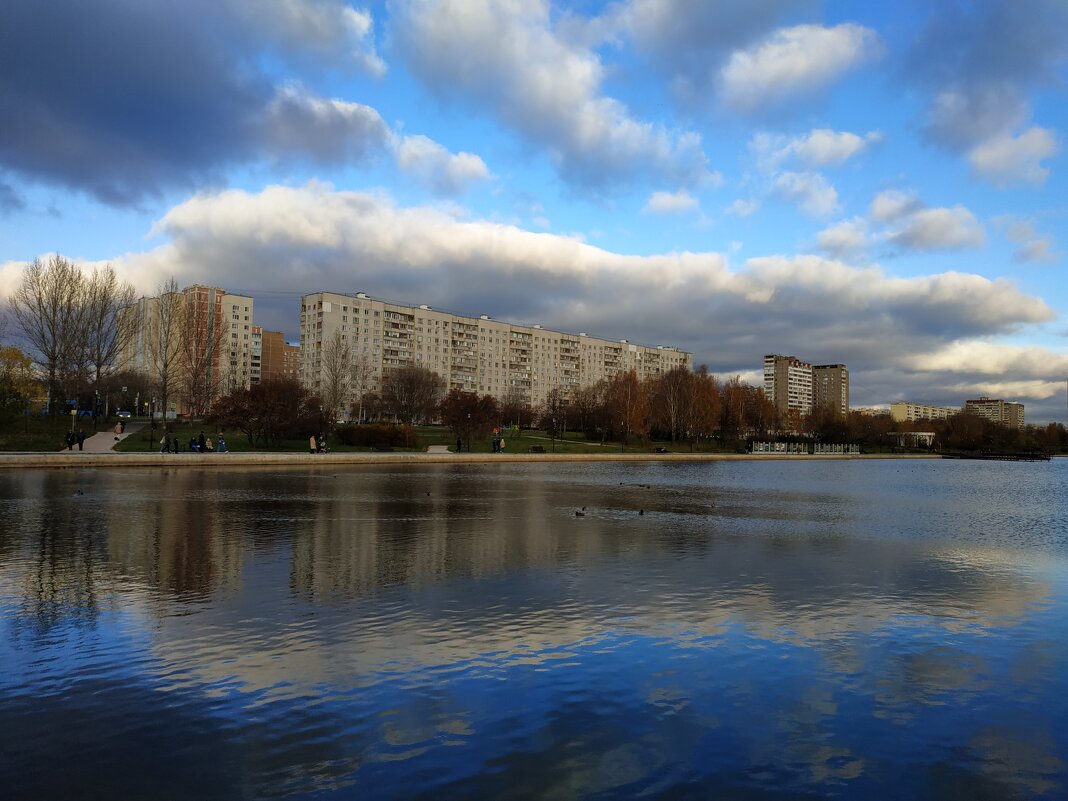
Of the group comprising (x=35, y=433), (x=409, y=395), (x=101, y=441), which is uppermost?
(x=409, y=395)

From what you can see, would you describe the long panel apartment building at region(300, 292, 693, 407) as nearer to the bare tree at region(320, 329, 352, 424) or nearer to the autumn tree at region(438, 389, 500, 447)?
the bare tree at region(320, 329, 352, 424)

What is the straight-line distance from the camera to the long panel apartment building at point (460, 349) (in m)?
122

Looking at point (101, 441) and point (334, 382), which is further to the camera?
point (334, 382)

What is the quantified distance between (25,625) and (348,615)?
11.6 ft

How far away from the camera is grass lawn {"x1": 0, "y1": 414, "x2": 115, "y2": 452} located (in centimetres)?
4556

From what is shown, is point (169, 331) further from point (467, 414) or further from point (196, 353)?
point (467, 414)

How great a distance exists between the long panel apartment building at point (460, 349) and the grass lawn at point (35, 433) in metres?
46.7

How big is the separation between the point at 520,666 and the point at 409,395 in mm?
86885

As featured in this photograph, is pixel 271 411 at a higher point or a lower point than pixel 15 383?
lower

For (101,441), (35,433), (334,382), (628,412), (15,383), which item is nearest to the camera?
(35,433)

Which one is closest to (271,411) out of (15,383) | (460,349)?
(15,383)

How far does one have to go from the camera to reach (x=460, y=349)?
139 meters

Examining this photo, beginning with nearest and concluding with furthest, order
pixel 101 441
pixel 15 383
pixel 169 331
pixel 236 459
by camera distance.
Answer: pixel 236 459 < pixel 101 441 < pixel 15 383 < pixel 169 331

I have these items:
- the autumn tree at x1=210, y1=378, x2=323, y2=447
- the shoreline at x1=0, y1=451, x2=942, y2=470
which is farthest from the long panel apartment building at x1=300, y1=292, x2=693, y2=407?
the shoreline at x1=0, y1=451, x2=942, y2=470
